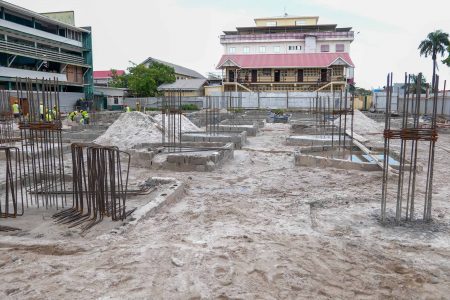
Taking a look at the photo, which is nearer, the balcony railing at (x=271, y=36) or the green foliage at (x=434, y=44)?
the green foliage at (x=434, y=44)

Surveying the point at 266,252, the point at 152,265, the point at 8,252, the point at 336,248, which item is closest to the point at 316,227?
the point at 336,248

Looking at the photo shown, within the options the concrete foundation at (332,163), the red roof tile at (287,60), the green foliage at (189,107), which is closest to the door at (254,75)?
the red roof tile at (287,60)

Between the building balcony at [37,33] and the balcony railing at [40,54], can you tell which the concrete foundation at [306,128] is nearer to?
the balcony railing at [40,54]

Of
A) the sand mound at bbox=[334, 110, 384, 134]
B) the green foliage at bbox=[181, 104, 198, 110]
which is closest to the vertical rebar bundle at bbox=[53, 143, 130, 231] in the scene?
the sand mound at bbox=[334, 110, 384, 134]

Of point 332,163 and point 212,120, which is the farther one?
point 212,120

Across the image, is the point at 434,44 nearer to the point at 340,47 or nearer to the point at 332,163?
the point at 340,47

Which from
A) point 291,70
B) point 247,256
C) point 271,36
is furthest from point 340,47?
point 247,256

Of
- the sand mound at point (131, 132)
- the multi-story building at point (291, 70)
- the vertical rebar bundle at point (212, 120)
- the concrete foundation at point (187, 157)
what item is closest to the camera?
the concrete foundation at point (187, 157)

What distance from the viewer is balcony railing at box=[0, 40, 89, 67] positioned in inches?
1120

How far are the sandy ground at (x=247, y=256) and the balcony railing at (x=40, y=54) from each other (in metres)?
28.0

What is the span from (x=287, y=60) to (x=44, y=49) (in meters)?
23.9

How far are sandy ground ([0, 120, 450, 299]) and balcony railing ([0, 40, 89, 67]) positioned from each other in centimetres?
2800

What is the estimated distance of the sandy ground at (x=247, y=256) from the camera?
3303 mm

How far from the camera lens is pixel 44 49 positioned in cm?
3319
